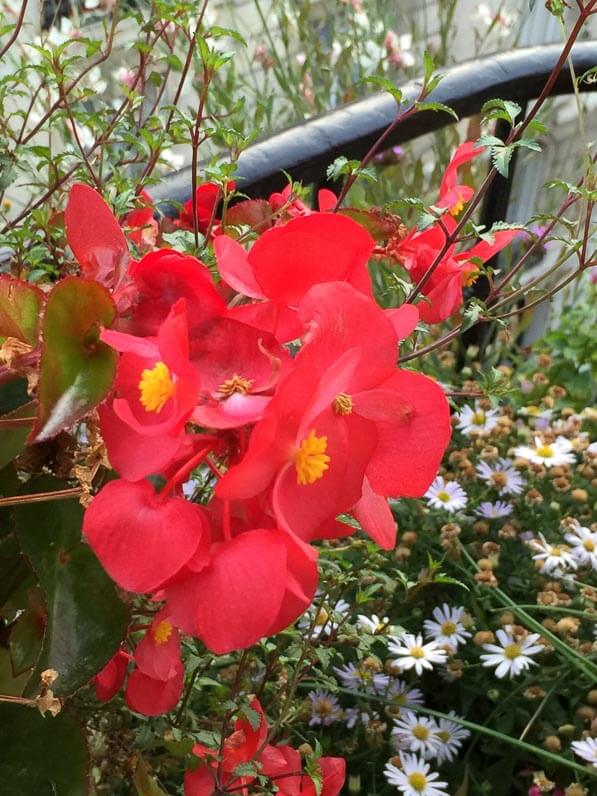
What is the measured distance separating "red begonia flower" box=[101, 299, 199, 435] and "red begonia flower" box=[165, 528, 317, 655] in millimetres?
43

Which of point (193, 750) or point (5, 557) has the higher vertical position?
point (5, 557)

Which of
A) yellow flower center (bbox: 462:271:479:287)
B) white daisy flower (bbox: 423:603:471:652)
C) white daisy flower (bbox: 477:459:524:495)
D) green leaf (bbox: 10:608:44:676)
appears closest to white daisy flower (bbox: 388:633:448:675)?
white daisy flower (bbox: 423:603:471:652)

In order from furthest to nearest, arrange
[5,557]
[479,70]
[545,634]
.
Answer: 1. [479,70]
2. [545,634]
3. [5,557]

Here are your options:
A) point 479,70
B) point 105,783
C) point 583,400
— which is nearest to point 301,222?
point 105,783

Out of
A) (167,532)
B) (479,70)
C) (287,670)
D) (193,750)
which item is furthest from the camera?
(479,70)

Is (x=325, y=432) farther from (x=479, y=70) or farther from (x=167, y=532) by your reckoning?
(x=479, y=70)

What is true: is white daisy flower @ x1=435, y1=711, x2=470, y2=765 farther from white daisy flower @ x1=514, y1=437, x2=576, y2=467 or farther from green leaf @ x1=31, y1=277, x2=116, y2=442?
green leaf @ x1=31, y1=277, x2=116, y2=442

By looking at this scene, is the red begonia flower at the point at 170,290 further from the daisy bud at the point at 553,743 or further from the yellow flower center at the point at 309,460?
the daisy bud at the point at 553,743

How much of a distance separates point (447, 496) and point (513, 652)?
0.20 metres

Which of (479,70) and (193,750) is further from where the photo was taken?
(479,70)

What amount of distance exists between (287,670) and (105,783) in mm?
158

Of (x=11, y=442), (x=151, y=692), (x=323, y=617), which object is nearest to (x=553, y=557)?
(x=323, y=617)

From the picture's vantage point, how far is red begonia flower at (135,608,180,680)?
0.40 meters

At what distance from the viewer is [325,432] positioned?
0.29 metres
